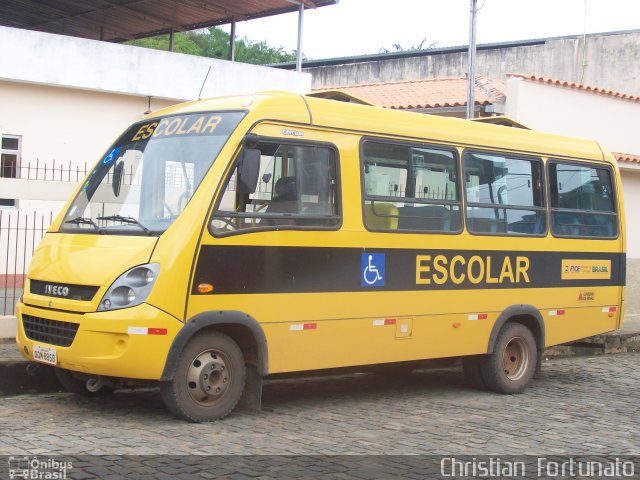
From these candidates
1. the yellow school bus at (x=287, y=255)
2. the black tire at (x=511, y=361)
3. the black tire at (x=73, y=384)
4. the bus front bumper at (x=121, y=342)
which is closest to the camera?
the bus front bumper at (x=121, y=342)

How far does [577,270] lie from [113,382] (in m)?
5.89

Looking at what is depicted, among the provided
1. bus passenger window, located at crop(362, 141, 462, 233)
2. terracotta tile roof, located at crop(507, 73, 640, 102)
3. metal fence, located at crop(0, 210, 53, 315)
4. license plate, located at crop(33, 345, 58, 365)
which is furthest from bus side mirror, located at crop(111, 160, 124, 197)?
terracotta tile roof, located at crop(507, 73, 640, 102)

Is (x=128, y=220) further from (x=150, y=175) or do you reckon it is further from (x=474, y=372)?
(x=474, y=372)

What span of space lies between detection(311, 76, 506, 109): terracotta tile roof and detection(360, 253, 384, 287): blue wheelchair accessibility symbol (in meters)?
9.61

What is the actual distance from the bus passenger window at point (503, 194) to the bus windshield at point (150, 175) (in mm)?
3114

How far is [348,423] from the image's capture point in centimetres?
804

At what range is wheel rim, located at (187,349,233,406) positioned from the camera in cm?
753

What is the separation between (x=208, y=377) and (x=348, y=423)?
1.33m

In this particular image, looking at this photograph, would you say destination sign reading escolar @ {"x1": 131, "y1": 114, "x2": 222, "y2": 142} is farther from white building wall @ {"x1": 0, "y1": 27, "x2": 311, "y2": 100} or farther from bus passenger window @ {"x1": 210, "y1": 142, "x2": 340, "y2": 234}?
white building wall @ {"x1": 0, "y1": 27, "x2": 311, "y2": 100}

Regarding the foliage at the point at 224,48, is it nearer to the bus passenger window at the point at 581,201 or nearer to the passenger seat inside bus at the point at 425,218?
the bus passenger window at the point at 581,201

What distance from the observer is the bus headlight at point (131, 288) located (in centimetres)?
723

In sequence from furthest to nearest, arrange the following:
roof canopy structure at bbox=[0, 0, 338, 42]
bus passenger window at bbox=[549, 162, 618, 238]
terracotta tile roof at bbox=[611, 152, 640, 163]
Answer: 1. roof canopy structure at bbox=[0, 0, 338, 42]
2. terracotta tile roof at bbox=[611, 152, 640, 163]
3. bus passenger window at bbox=[549, 162, 618, 238]

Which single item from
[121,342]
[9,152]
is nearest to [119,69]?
[9,152]

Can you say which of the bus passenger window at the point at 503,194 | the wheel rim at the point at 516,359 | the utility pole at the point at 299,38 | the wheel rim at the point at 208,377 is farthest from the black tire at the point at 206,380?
the utility pole at the point at 299,38
